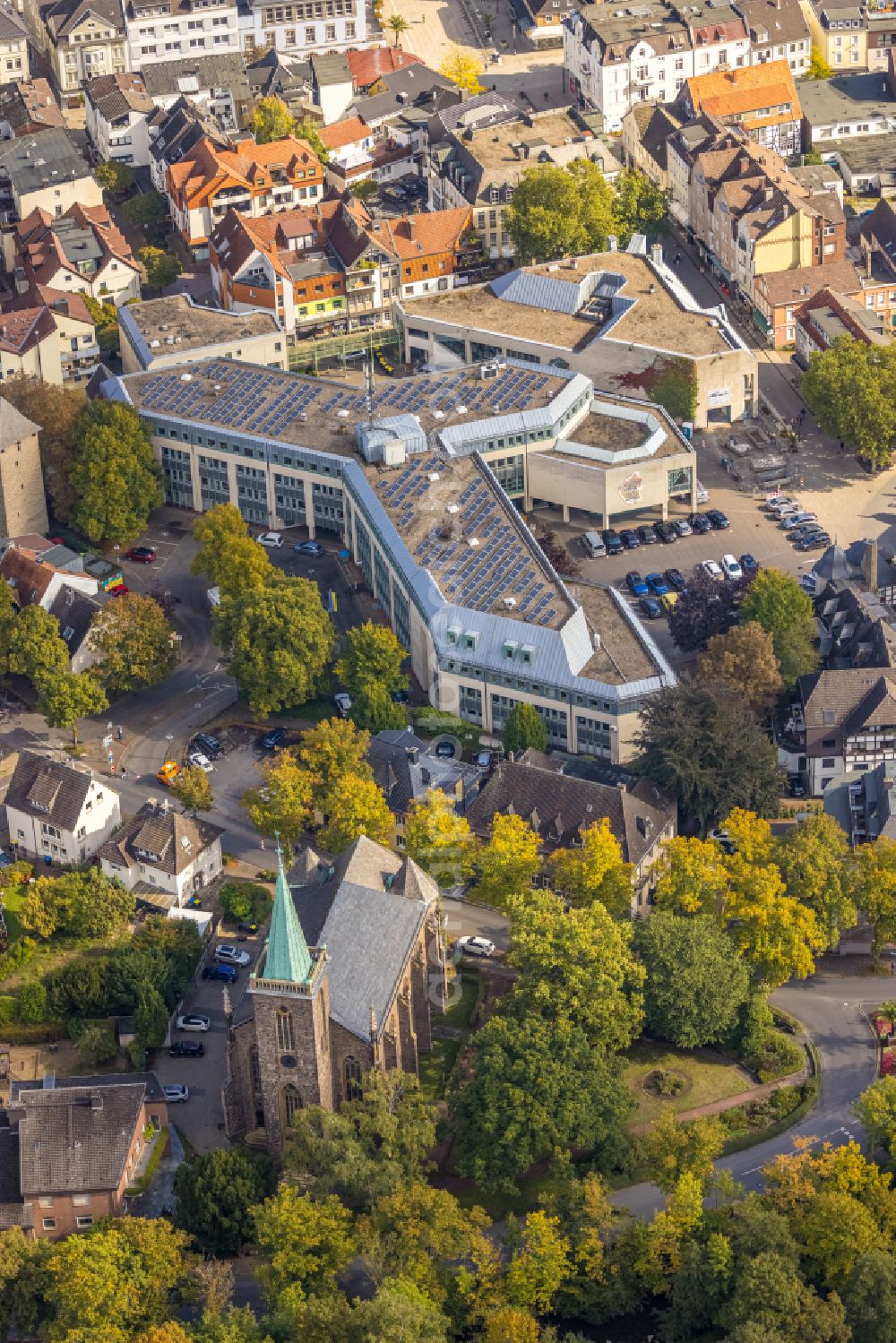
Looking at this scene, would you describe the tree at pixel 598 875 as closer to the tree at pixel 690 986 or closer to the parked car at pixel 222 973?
the tree at pixel 690 986

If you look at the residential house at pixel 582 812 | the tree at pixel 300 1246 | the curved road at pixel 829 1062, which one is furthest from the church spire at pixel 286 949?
the residential house at pixel 582 812

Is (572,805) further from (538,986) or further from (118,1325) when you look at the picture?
(118,1325)

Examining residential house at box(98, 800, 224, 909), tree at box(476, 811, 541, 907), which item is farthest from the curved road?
residential house at box(98, 800, 224, 909)

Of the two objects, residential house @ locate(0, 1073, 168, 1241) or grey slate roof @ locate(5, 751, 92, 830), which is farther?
grey slate roof @ locate(5, 751, 92, 830)

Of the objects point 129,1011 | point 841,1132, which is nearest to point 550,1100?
point 841,1132

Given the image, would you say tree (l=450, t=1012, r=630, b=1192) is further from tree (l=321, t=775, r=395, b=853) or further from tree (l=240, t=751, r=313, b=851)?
tree (l=240, t=751, r=313, b=851)

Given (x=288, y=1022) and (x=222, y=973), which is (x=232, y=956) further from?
(x=288, y=1022)

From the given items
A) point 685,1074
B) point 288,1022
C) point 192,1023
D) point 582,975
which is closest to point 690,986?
point 685,1074
